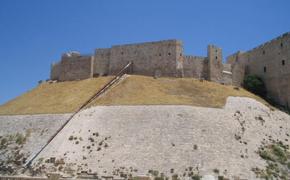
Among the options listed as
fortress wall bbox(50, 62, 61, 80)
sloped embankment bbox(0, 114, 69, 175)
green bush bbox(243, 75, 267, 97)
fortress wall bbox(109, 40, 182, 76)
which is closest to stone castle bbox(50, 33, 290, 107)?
fortress wall bbox(109, 40, 182, 76)

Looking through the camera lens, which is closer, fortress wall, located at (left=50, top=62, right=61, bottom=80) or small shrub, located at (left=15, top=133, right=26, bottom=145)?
small shrub, located at (left=15, top=133, right=26, bottom=145)

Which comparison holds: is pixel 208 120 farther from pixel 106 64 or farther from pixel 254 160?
pixel 106 64

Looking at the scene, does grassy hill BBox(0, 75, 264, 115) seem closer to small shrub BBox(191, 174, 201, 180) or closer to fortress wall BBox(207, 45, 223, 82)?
fortress wall BBox(207, 45, 223, 82)

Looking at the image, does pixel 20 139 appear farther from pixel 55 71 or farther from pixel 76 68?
pixel 55 71

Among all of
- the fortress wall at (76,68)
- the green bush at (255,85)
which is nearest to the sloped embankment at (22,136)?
the fortress wall at (76,68)

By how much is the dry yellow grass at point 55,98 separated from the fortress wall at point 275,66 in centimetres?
2273

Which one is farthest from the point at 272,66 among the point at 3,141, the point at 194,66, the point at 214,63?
the point at 3,141

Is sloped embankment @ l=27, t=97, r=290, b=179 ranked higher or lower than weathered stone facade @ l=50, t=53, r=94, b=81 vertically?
lower

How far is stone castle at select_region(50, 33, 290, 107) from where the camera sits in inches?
2110

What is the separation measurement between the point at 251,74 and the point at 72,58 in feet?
91.0

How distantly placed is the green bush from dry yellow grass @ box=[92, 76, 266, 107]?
508 cm

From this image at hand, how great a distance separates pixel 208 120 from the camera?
39.3 metres

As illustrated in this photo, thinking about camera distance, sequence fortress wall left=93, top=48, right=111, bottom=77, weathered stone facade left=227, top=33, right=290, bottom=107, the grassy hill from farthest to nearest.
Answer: fortress wall left=93, top=48, right=111, bottom=77 < weathered stone facade left=227, top=33, right=290, bottom=107 < the grassy hill

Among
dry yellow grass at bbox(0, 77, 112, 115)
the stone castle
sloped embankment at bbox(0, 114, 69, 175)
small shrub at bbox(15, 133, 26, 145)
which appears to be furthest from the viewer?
the stone castle
